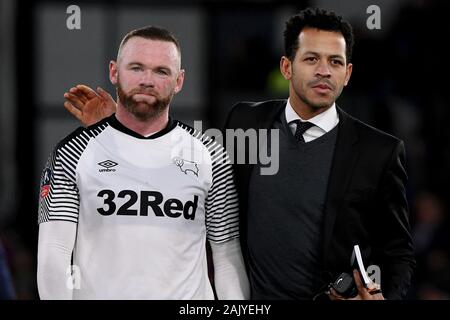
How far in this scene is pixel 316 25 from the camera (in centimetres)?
379

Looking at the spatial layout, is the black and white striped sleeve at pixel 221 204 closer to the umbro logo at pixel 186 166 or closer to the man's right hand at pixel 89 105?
the umbro logo at pixel 186 166

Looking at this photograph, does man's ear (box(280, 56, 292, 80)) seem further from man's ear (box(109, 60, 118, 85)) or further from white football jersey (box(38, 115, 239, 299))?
man's ear (box(109, 60, 118, 85))

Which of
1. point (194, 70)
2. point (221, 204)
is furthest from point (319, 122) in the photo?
point (194, 70)

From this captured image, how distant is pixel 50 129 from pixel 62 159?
25.6ft

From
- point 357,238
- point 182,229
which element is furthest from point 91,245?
point 357,238

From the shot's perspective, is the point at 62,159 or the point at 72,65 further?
the point at 72,65

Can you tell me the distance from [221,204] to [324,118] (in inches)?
20.7

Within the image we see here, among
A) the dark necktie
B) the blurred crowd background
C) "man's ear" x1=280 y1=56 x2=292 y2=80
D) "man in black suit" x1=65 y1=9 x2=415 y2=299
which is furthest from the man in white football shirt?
the blurred crowd background

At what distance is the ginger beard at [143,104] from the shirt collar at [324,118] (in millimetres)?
499

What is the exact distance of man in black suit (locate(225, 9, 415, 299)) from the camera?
12.2 feet

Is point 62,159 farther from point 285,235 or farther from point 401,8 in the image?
point 401,8

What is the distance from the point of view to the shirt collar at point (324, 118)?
3.84 meters

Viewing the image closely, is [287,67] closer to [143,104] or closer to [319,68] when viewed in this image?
[319,68]

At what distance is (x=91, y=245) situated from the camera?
3631 millimetres
